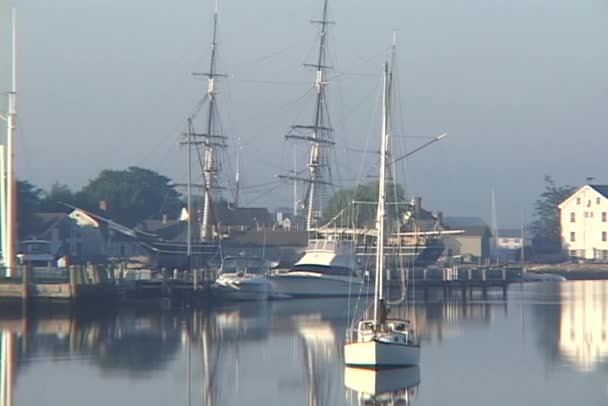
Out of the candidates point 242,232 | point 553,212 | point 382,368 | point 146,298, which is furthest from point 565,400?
point 553,212

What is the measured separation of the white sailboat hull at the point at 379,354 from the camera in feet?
144

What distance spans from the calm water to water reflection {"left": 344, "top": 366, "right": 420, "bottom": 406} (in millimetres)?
57

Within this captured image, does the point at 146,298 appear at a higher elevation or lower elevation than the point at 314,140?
lower

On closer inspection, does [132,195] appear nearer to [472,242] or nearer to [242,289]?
[472,242]

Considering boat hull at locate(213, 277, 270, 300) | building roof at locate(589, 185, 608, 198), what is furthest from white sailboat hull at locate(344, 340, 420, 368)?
building roof at locate(589, 185, 608, 198)

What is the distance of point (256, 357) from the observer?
173 feet

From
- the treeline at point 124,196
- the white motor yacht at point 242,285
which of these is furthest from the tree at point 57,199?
the white motor yacht at point 242,285

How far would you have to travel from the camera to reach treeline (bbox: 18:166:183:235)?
Result: 138 m

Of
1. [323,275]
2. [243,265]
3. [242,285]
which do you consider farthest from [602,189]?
[242,285]

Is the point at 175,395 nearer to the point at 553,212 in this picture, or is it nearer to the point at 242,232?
the point at 242,232

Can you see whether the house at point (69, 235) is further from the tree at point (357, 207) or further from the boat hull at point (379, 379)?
the boat hull at point (379, 379)

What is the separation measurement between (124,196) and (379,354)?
11069cm

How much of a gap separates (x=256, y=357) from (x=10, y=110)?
2031cm

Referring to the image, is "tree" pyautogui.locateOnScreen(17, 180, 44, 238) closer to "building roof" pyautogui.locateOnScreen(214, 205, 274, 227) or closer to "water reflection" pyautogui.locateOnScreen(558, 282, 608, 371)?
"building roof" pyautogui.locateOnScreen(214, 205, 274, 227)
